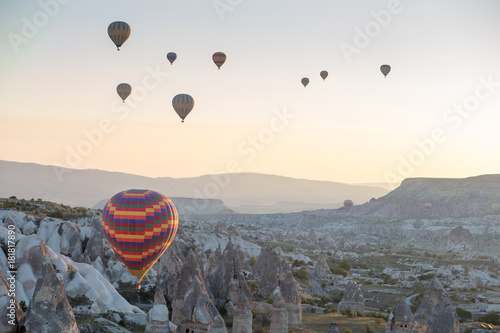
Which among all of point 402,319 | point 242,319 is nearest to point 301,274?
point 242,319

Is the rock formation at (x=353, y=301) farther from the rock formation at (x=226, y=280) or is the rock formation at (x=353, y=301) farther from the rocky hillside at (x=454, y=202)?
the rocky hillside at (x=454, y=202)

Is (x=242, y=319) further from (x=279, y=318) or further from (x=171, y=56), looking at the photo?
(x=171, y=56)

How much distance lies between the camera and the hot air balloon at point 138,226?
3850 cm

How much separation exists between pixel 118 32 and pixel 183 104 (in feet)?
31.1

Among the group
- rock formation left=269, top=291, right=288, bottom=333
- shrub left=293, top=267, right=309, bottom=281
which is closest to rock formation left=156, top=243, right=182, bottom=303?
rock formation left=269, top=291, right=288, bottom=333

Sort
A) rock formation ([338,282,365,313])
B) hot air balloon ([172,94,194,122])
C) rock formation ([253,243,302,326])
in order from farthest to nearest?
hot air balloon ([172,94,194,122]) → rock formation ([338,282,365,313]) → rock formation ([253,243,302,326])

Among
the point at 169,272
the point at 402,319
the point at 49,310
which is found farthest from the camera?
the point at 169,272

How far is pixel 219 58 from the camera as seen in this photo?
72.5 meters

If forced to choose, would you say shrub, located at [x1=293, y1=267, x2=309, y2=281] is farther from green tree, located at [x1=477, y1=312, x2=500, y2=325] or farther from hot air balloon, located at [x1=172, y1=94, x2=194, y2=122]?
green tree, located at [x1=477, y1=312, x2=500, y2=325]

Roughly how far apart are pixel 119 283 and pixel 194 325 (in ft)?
75.0

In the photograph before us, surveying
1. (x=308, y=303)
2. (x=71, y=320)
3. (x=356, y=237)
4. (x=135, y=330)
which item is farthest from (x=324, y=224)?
(x=71, y=320)

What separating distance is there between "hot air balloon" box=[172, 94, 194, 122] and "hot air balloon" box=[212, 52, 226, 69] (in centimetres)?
1335

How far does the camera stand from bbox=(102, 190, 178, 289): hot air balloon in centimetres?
3850

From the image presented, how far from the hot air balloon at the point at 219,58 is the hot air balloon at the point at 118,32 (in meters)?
12.9
